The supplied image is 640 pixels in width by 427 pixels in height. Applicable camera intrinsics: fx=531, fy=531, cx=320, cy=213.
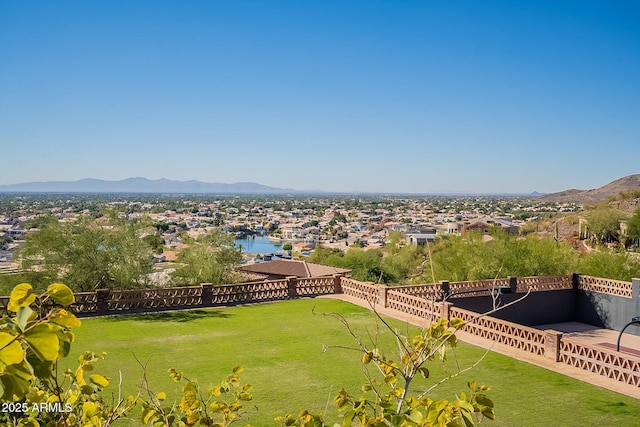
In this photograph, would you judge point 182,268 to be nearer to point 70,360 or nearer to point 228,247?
point 228,247

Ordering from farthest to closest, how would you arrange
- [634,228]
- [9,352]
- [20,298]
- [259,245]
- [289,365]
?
[259,245]
[634,228]
[289,365]
[20,298]
[9,352]

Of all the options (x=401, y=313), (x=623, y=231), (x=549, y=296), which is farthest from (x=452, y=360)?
(x=623, y=231)

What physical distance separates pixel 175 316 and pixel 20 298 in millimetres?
15076

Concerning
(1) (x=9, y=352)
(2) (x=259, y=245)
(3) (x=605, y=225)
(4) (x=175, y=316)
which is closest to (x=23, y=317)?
(1) (x=9, y=352)

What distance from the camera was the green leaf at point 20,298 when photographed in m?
1.71

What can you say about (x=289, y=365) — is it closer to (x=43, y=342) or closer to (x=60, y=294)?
(x=60, y=294)

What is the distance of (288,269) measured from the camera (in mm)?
30141

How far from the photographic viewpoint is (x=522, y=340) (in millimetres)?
12766

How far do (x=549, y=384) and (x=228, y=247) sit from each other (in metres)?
19.2

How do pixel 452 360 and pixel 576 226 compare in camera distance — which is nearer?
pixel 452 360

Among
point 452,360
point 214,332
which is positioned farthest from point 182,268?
point 452,360

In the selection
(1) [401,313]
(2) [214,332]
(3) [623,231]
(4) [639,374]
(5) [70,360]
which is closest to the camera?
(4) [639,374]

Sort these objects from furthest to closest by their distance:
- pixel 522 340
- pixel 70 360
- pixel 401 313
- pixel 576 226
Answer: pixel 576 226 < pixel 401 313 < pixel 522 340 < pixel 70 360

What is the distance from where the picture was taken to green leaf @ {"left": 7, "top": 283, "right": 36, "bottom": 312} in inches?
67.1
